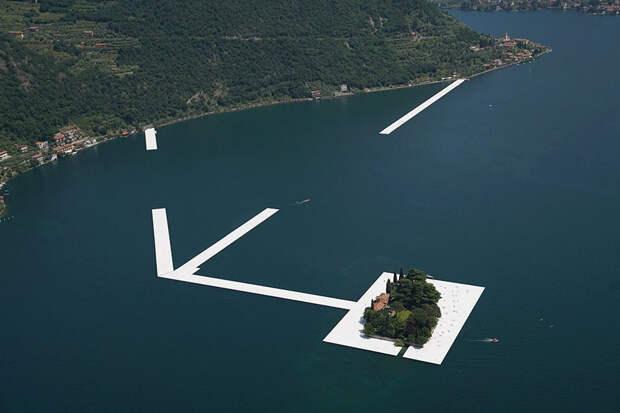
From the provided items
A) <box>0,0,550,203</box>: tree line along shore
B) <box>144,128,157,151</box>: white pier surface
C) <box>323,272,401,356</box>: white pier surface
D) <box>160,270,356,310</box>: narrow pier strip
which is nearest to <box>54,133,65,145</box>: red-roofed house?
<box>0,0,550,203</box>: tree line along shore

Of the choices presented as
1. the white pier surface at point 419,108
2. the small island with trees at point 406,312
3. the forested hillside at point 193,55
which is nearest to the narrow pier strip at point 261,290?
the small island with trees at point 406,312

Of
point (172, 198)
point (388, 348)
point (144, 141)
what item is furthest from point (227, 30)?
point (388, 348)

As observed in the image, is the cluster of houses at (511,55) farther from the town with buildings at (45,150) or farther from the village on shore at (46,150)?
the town with buildings at (45,150)

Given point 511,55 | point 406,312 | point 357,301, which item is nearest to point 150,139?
point 357,301

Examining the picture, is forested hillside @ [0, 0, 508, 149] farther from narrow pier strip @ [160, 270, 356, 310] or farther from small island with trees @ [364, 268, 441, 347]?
small island with trees @ [364, 268, 441, 347]

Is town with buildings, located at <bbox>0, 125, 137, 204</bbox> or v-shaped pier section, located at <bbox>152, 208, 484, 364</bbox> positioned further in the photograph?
town with buildings, located at <bbox>0, 125, 137, 204</bbox>

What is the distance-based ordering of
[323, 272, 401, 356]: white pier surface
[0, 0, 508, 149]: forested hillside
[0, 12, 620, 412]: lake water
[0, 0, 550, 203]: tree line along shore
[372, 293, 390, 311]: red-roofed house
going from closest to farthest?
[0, 12, 620, 412]: lake water
[323, 272, 401, 356]: white pier surface
[372, 293, 390, 311]: red-roofed house
[0, 0, 550, 203]: tree line along shore
[0, 0, 508, 149]: forested hillside
